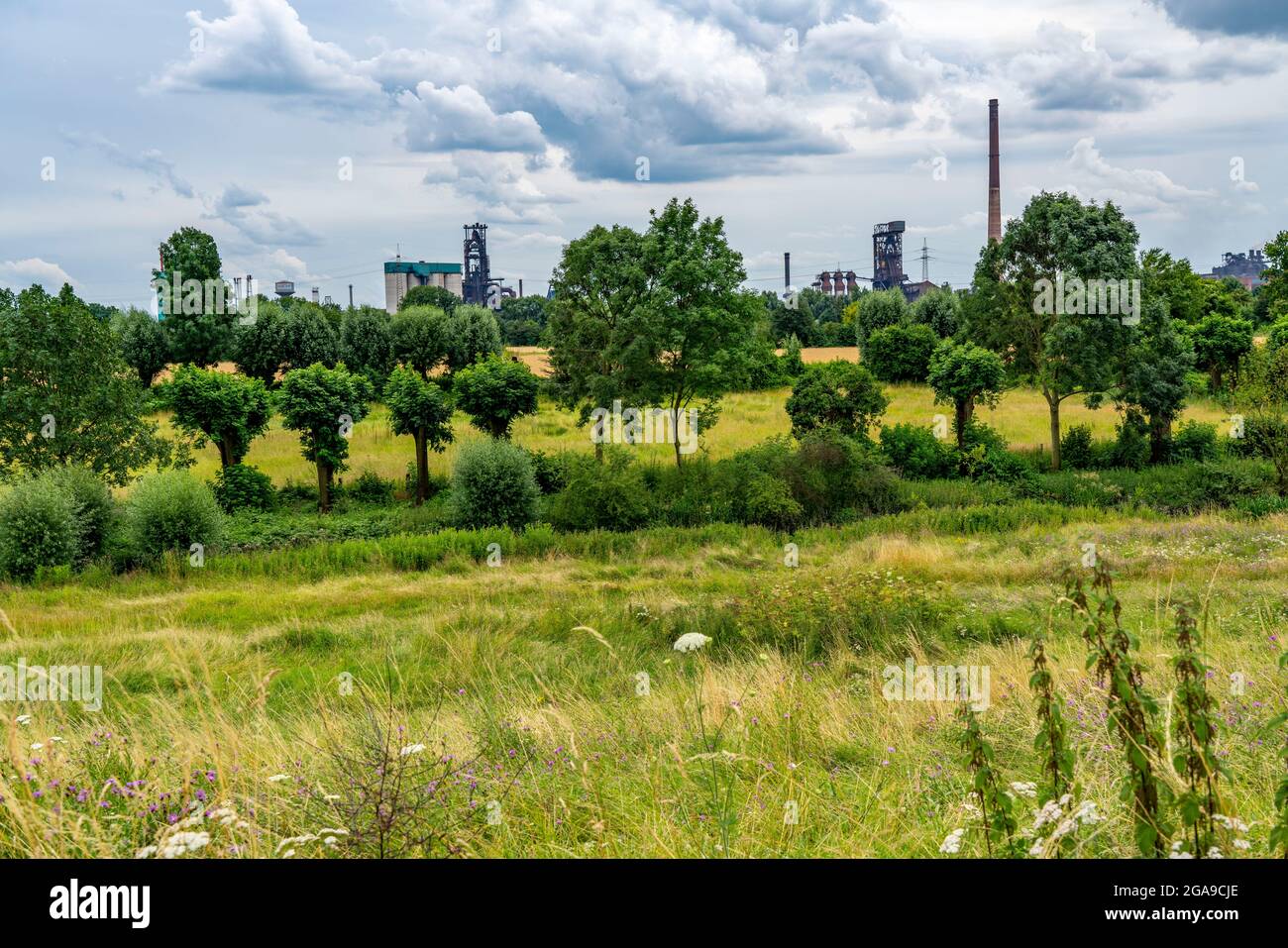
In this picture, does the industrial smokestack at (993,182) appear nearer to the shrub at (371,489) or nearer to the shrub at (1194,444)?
the shrub at (1194,444)

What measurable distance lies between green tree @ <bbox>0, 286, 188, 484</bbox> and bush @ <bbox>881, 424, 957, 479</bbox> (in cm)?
1975

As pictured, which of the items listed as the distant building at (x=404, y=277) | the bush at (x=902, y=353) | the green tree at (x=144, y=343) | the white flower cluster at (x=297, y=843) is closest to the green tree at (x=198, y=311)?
the green tree at (x=144, y=343)

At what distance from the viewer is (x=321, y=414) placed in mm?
24516

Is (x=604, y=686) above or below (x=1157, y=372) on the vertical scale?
below

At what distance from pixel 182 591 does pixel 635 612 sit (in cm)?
838

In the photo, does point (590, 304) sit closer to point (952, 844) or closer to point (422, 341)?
point (422, 341)

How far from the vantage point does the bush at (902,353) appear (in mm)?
49312

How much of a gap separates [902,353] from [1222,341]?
568 inches

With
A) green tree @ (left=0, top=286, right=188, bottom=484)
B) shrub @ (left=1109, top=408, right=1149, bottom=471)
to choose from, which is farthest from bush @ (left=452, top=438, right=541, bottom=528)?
shrub @ (left=1109, top=408, right=1149, bottom=471)

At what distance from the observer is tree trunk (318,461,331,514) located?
24531mm

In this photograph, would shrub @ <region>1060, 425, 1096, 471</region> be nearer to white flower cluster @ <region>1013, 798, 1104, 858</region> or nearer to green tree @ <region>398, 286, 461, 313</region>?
white flower cluster @ <region>1013, 798, 1104, 858</region>

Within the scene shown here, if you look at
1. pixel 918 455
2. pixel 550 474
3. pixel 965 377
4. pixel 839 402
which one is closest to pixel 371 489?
pixel 550 474

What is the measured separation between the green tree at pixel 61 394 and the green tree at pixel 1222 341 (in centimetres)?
3973
